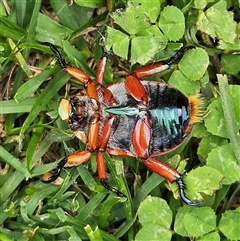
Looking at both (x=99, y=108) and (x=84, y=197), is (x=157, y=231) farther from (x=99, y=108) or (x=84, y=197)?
(x=99, y=108)

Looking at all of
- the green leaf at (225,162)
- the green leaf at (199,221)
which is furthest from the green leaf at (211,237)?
the green leaf at (225,162)

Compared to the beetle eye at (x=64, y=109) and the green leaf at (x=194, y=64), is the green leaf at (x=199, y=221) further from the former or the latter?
the beetle eye at (x=64, y=109)

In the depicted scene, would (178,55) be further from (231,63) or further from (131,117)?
(131,117)

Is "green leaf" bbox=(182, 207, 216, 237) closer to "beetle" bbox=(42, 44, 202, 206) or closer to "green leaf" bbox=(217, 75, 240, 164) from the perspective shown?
"beetle" bbox=(42, 44, 202, 206)

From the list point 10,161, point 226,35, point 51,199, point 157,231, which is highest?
point 226,35

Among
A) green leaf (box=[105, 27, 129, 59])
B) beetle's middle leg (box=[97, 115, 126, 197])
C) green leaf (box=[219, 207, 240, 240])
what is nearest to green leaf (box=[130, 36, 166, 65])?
green leaf (box=[105, 27, 129, 59])

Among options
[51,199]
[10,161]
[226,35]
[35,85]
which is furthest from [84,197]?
[226,35]
